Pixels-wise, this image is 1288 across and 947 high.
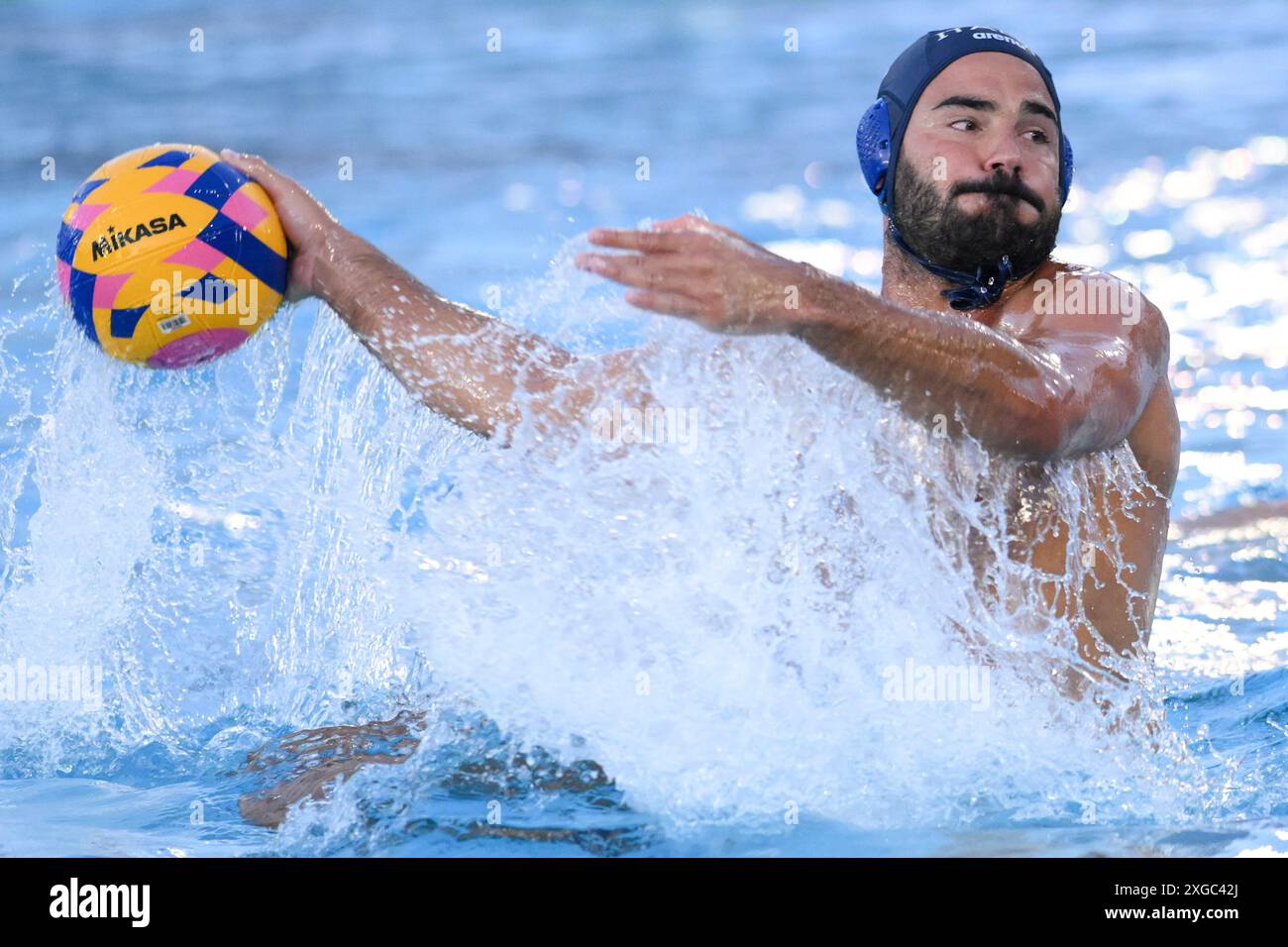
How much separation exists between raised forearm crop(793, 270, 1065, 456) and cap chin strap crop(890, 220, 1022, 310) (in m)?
0.57

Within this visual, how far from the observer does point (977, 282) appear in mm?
2869

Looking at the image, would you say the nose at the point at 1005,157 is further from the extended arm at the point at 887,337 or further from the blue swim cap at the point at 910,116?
the extended arm at the point at 887,337

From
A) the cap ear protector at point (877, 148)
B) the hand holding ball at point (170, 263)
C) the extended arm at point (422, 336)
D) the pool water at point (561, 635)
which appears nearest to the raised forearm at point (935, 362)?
the pool water at point (561, 635)

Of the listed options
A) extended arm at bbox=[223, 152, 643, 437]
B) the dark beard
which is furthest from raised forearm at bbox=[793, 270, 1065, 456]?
extended arm at bbox=[223, 152, 643, 437]

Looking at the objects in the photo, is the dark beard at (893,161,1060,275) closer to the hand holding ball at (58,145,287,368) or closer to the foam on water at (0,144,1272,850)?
the foam on water at (0,144,1272,850)

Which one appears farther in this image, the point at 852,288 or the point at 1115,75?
the point at 1115,75

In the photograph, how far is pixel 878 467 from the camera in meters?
2.55

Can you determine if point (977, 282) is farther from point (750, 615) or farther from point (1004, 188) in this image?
point (750, 615)

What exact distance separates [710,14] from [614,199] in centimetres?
434

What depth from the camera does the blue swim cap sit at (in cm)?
286

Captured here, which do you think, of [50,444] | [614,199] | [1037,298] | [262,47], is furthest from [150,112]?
[1037,298]

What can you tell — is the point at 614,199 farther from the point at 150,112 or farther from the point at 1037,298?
the point at 1037,298

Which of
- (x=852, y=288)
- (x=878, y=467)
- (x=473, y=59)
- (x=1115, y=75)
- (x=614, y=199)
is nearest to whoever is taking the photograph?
(x=852, y=288)

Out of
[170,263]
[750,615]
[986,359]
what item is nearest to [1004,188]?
[986,359]
